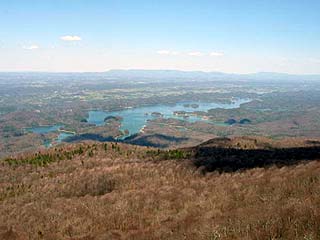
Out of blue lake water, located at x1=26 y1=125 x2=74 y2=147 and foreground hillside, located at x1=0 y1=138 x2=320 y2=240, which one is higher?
foreground hillside, located at x1=0 y1=138 x2=320 y2=240

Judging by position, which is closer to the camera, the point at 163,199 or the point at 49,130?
the point at 163,199

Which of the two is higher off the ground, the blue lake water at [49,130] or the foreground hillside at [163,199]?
the foreground hillside at [163,199]

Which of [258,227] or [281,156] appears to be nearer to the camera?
[258,227]

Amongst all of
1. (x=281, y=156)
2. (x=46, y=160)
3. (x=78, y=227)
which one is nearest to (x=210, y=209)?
(x=78, y=227)

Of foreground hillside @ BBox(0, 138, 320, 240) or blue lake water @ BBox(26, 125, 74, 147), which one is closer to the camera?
foreground hillside @ BBox(0, 138, 320, 240)

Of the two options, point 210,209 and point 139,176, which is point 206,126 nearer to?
point 139,176

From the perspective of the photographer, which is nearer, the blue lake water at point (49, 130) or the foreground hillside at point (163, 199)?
the foreground hillside at point (163, 199)

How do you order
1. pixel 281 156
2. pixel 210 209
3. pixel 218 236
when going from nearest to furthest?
pixel 218 236 < pixel 210 209 < pixel 281 156

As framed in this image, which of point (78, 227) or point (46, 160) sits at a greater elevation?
point (78, 227)
